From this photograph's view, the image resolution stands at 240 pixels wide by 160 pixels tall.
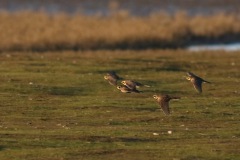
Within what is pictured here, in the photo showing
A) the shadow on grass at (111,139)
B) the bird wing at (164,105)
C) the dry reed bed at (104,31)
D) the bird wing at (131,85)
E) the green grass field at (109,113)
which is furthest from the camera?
the dry reed bed at (104,31)

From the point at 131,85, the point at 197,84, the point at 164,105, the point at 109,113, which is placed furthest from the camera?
the point at 109,113

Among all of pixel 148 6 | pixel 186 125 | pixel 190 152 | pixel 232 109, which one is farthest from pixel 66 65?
pixel 148 6

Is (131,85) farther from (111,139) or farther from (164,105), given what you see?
(111,139)

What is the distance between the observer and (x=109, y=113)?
58.6 feet

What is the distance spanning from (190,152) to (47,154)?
2.77m

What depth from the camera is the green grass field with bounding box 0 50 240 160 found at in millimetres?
13219

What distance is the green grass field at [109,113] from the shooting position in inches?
520

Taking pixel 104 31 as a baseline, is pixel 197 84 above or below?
above

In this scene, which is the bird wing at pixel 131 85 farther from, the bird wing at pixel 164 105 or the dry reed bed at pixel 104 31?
the dry reed bed at pixel 104 31

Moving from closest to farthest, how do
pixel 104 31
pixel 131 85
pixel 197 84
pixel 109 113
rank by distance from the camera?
pixel 197 84 < pixel 131 85 < pixel 109 113 < pixel 104 31

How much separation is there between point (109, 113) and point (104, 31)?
999 inches

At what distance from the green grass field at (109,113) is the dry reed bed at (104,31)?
9311mm

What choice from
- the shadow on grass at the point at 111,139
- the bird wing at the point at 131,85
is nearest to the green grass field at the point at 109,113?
the shadow on grass at the point at 111,139

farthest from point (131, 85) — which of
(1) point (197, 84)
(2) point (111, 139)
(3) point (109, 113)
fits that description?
(2) point (111, 139)
